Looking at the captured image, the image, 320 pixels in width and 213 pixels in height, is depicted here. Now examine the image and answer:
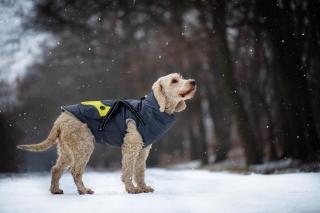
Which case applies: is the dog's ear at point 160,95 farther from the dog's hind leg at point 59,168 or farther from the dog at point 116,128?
the dog's hind leg at point 59,168

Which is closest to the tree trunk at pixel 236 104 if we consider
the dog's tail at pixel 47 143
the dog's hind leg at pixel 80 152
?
the dog's hind leg at pixel 80 152

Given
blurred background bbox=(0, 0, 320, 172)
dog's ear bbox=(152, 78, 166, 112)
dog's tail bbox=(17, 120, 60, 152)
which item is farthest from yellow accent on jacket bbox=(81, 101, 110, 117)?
blurred background bbox=(0, 0, 320, 172)

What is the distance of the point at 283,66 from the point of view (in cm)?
1002

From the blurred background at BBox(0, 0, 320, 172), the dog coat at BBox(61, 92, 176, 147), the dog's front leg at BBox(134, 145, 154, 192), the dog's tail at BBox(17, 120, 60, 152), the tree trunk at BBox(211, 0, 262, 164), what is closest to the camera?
the dog's tail at BBox(17, 120, 60, 152)

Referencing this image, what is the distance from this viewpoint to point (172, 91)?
19.1ft

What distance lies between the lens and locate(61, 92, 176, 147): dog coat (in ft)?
18.5

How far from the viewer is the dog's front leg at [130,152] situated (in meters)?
5.55

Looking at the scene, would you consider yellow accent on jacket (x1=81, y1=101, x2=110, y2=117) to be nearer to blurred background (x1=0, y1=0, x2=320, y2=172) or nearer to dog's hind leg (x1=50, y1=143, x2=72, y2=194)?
dog's hind leg (x1=50, y1=143, x2=72, y2=194)

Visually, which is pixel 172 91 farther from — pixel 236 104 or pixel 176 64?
pixel 176 64

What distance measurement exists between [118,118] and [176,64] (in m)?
12.4

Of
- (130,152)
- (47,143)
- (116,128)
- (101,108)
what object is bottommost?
(130,152)

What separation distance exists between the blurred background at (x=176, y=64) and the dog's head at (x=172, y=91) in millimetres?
3952

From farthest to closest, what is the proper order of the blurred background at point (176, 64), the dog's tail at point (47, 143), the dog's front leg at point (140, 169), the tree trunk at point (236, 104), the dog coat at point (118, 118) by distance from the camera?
the tree trunk at point (236, 104) < the blurred background at point (176, 64) < the dog's front leg at point (140, 169) < the dog coat at point (118, 118) < the dog's tail at point (47, 143)

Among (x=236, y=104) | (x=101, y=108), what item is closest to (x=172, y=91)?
(x=101, y=108)
